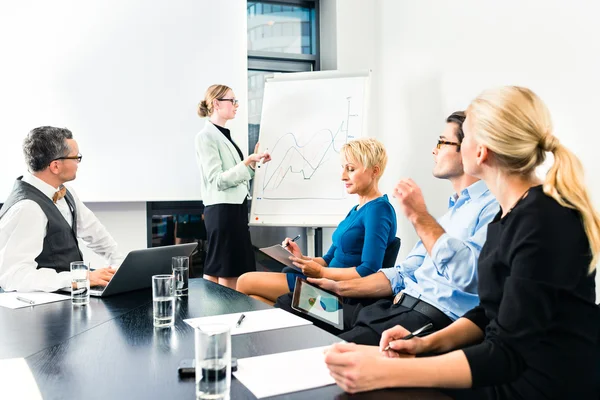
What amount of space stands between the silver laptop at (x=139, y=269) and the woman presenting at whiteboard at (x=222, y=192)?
1553 mm

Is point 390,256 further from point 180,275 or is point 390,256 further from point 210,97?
point 210,97

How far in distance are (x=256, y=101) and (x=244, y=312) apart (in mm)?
3033

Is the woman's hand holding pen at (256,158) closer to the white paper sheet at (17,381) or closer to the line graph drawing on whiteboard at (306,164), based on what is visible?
the line graph drawing on whiteboard at (306,164)

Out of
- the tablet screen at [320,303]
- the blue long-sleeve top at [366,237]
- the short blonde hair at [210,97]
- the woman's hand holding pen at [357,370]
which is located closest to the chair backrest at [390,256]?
the blue long-sleeve top at [366,237]

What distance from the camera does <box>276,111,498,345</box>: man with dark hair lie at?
1484 millimetres

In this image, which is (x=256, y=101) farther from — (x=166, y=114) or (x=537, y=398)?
(x=537, y=398)

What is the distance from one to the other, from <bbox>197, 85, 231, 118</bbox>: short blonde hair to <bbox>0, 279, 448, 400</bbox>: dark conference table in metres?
2.03

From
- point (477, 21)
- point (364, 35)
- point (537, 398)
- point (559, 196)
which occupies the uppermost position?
point (364, 35)

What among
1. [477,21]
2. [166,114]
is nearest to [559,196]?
[477,21]

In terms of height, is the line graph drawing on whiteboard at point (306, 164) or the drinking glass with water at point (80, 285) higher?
the line graph drawing on whiteboard at point (306, 164)

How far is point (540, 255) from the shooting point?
0.97 meters

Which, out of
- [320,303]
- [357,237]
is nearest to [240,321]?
[320,303]

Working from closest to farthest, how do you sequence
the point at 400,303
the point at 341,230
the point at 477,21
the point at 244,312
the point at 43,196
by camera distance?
the point at 244,312
the point at 400,303
the point at 43,196
the point at 341,230
the point at 477,21

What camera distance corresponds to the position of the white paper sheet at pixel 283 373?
878mm
